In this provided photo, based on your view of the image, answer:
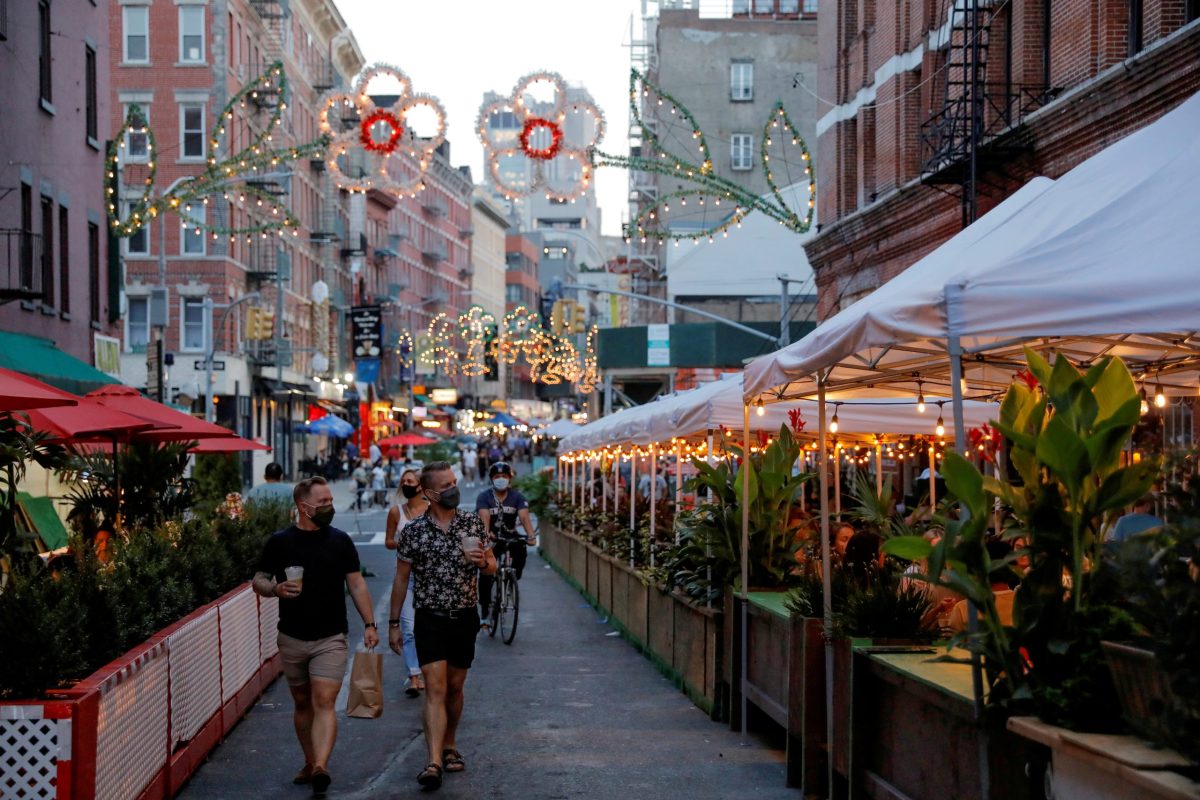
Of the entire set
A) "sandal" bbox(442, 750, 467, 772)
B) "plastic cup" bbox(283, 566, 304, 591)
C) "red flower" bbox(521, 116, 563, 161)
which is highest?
"red flower" bbox(521, 116, 563, 161)

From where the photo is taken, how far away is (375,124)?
914 inches

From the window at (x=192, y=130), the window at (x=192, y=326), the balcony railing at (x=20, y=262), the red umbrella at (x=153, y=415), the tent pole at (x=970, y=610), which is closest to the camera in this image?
the tent pole at (x=970, y=610)

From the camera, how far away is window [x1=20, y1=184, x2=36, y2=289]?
24422mm

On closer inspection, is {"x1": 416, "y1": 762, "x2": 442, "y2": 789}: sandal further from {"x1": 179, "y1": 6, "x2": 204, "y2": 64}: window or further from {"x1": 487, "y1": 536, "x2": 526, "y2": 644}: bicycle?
{"x1": 179, "y1": 6, "x2": 204, "y2": 64}: window

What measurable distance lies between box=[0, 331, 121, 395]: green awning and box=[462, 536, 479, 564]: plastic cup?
40.7 ft

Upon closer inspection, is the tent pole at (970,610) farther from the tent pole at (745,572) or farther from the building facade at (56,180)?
the building facade at (56,180)

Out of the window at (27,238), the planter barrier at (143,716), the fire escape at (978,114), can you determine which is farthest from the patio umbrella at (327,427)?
the planter barrier at (143,716)

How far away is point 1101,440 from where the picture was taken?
21.3ft

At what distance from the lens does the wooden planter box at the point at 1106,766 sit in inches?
201

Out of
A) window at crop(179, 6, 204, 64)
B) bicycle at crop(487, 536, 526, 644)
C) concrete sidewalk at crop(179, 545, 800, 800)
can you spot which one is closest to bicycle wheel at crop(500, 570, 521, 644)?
bicycle at crop(487, 536, 526, 644)

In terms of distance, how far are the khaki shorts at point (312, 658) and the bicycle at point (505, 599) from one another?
7787 millimetres

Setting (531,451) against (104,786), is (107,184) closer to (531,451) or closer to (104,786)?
Result: (104,786)

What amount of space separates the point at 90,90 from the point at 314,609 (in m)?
22.1

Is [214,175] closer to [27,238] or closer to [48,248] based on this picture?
[27,238]
